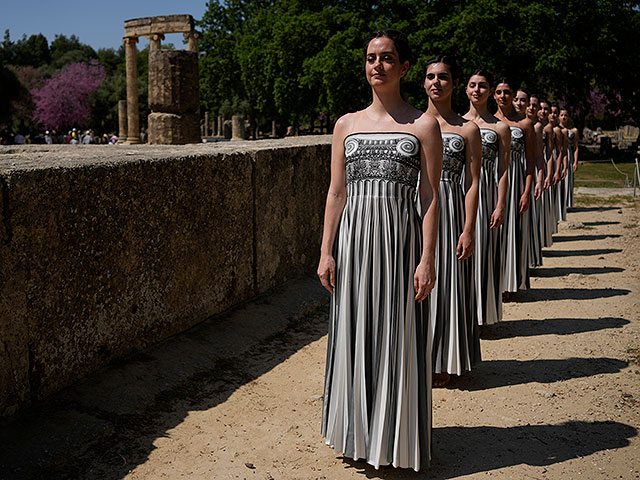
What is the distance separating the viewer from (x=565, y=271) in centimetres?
918

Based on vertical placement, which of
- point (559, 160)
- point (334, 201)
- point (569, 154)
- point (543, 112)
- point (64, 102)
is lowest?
point (334, 201)

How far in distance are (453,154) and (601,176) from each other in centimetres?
1955

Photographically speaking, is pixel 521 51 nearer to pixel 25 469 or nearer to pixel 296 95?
pixel 296 95

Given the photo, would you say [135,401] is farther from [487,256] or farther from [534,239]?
[534,239]

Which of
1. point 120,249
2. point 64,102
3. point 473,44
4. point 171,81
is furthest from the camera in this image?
point 64,102

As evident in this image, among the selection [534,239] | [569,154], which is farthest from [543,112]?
[569,154]

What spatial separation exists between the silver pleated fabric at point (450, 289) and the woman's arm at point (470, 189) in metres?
0.08

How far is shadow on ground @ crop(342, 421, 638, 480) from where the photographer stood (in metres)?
3.70

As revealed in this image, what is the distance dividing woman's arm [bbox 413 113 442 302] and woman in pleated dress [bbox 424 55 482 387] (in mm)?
1328

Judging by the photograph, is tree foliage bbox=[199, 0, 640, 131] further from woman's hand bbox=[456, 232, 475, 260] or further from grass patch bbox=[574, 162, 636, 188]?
woman's hand bbox=[456, 232, 475, 260]

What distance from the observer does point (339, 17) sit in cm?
2916

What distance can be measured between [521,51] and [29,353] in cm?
2635

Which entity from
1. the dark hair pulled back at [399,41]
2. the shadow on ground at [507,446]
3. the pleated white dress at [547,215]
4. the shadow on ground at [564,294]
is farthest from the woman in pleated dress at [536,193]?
the dark hair pulled back at [399,41]

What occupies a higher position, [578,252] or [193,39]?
[193,39]
